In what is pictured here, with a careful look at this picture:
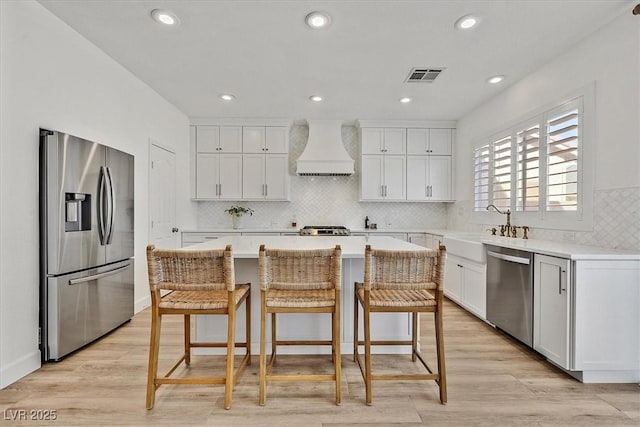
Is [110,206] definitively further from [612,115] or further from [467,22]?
[612,115]

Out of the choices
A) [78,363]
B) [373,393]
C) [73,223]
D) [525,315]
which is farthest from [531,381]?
[73,223]

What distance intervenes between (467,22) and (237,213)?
→ 4.10 metres

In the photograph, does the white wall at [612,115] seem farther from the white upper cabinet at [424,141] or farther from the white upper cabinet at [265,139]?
the white upper cabinet at [265,139]

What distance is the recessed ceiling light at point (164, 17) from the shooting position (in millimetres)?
2484

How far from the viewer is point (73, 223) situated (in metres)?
2.62

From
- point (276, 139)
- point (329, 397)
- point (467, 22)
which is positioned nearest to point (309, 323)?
point (329, 397)

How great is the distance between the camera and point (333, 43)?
9.56 feet

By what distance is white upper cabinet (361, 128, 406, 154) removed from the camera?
17.7ft

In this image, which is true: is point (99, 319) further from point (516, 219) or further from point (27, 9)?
point (516, 219)

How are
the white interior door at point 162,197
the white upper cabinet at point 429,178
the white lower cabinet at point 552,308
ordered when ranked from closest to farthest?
the white lower cabinet at point 552,308, the white interior door at point 162,197, the white upper cabinet at point 429,178

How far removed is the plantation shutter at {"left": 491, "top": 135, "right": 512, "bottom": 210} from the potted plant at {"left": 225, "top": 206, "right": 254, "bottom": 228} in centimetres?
376

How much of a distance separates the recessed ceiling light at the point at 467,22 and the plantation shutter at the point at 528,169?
1396mm

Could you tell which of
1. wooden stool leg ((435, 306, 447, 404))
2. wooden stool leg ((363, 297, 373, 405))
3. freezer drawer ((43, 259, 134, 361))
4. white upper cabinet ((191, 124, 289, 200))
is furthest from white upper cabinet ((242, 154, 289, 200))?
wooden stool leg ((435, 306, 447, 404))

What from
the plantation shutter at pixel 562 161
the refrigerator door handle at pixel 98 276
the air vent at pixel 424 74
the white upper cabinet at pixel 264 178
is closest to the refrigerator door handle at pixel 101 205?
the refrigerator door handle at pixel 98 276
